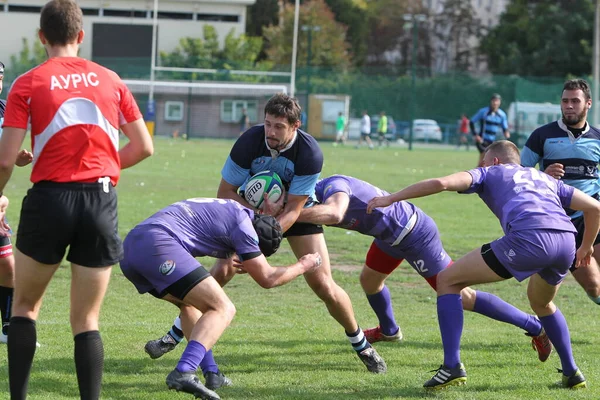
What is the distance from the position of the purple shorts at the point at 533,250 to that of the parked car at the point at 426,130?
40.5 metres

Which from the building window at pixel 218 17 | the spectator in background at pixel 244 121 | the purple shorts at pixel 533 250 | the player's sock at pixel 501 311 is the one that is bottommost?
the player's sock at pixel 501 311

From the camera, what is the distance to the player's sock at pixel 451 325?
19.1 ft

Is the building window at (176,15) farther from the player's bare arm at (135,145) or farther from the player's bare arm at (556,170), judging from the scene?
the player's bare arm at (135,145)

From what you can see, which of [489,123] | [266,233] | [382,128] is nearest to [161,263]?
[266,233]

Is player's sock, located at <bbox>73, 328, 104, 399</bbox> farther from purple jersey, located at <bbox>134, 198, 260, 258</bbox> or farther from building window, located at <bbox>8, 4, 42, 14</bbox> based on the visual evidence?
building window, located at <bbox>8, 4, 42, 14</bbox>

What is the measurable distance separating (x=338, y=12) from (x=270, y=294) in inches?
2555

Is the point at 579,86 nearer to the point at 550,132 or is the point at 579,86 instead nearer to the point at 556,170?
the point at 550,132

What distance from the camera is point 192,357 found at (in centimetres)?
522

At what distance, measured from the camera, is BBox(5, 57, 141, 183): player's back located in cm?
454

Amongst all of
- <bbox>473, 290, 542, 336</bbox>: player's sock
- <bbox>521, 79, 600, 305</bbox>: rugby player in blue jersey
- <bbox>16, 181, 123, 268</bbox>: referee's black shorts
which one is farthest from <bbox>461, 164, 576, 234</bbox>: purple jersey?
<bbox>16, 181, 123, 268</bbox>: referee's black shorts

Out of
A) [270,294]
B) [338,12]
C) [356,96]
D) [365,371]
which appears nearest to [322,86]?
[356,96]

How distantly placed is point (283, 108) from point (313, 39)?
57304 millimetres

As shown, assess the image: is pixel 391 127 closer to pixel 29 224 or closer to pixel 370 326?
pixel 370 326

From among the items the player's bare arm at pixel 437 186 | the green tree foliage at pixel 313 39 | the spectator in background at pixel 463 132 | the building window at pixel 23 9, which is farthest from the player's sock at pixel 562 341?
the building window at pixel 23 9
